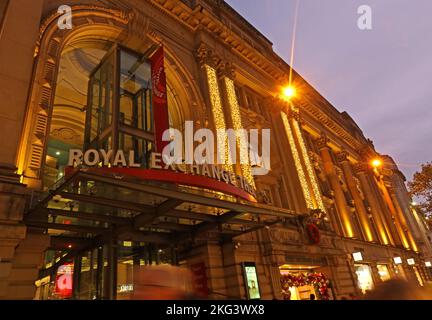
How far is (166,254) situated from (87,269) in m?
3.01

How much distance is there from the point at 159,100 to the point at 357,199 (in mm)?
26557

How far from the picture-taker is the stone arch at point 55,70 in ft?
28.3

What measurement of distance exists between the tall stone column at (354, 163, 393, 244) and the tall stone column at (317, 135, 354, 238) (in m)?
8.30

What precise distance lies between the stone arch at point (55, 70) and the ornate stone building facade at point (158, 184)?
0.05 m

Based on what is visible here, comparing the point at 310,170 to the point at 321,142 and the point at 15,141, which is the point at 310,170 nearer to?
the point at 321,142

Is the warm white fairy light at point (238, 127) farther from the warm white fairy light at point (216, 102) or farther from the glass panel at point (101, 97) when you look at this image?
the glass panel at point (101, 97)

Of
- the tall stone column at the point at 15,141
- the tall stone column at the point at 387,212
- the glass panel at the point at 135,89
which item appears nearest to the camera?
the tall stone column at the point at 15,141

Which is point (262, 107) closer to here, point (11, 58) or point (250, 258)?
point (250, 258)

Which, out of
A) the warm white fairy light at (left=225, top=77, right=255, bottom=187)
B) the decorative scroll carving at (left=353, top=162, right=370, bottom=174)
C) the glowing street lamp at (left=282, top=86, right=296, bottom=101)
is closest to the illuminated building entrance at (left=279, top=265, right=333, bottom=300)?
the warm white fairy light at (left=225, top=77, right=255, bottom=187)

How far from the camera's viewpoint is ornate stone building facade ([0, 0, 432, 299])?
25.5 ft

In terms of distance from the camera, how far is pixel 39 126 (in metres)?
9.13

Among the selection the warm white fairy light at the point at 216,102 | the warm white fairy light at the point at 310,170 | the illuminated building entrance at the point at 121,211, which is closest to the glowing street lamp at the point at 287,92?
the warm white fairy light at the point at 310,170

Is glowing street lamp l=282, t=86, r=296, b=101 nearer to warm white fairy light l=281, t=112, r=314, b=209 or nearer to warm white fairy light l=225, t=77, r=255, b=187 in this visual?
warm white fairy light l=281, t=112, r=314, b=209
